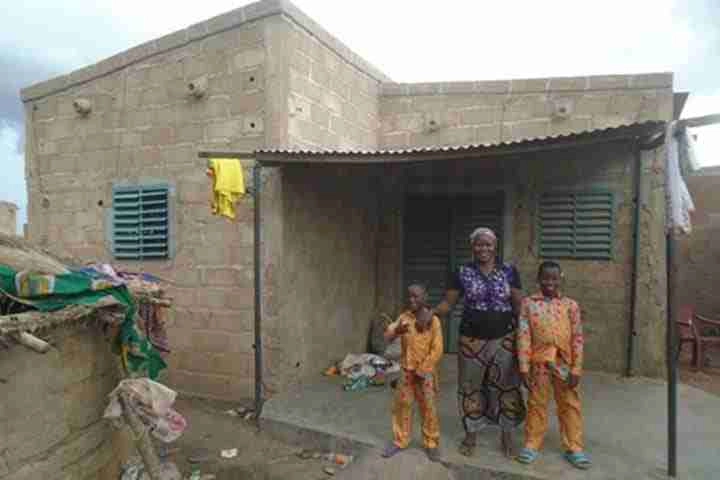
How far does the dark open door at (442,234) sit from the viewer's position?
21.5 feet

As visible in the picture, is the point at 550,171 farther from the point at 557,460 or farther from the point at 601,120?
the point at 557,460

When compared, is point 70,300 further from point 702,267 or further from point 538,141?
point 702,267

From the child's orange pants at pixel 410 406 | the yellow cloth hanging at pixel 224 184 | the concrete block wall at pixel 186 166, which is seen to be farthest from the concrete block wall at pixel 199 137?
the child's orange pants at pixel 410 406

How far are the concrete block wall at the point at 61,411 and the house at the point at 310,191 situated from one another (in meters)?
2.03

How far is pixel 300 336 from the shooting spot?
5.48 metres

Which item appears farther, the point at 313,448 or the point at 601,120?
the point at 601,120

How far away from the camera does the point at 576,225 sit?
19.6 feet

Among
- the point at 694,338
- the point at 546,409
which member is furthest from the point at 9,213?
the point at 694,338

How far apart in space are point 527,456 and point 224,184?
334 centimetres

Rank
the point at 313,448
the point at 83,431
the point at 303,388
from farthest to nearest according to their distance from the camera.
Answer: the point at 303,388
the point at 313,448
the point at 83,431

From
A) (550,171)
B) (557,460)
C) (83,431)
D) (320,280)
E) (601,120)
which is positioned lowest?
(557,460)

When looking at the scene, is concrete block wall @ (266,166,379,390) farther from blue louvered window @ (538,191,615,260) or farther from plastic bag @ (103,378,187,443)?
blue louvered window @ (538,191,615,260)

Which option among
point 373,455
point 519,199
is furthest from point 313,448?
A: point 519,199

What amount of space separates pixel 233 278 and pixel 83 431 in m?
2.50
